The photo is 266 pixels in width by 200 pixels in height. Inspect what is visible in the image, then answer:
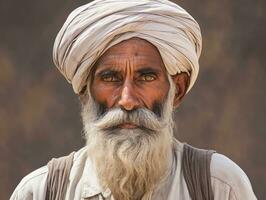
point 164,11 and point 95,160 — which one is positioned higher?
point 164,11

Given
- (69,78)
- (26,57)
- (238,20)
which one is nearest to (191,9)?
(238,20)

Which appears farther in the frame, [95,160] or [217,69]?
[217,69]

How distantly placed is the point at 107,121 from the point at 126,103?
0.10 metres

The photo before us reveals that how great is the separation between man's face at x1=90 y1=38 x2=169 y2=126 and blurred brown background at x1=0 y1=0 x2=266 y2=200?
11.2ft

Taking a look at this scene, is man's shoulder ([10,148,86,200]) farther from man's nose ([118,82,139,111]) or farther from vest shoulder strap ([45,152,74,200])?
man's nose ([118,82,139,111])

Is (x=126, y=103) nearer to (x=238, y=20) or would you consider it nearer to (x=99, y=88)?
(x=99, y=88)

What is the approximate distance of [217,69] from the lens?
23.5 feet

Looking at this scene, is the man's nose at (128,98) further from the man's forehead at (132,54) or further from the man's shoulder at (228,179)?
the man's shoulder at (228,179)

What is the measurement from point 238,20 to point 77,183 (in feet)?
11.9

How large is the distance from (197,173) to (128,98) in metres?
0.30

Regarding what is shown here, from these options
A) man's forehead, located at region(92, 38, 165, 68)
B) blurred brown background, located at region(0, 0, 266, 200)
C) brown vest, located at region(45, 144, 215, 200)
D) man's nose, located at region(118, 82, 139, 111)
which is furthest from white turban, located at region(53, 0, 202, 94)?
blurred brown background, located at region(0, 0, 266, 200)

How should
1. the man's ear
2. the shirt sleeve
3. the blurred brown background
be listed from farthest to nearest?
the blurred brown background, the man's ear, the shirt sleeve

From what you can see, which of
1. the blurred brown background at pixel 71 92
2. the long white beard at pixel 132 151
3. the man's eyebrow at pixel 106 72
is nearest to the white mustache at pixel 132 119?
the long white beard at pixel 132 151

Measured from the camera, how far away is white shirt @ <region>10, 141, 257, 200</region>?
143 inches
